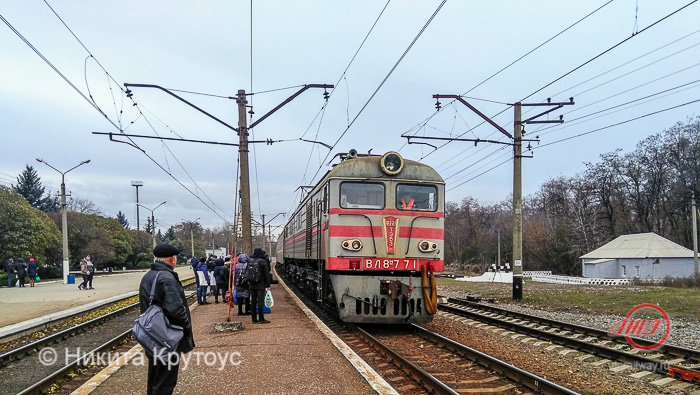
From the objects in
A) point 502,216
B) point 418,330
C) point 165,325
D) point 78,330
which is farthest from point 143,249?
point 165,325

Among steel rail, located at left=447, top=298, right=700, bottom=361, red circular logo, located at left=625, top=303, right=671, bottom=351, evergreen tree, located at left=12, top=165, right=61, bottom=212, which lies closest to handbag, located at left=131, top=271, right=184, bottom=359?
steel rail, located at left=447, top=298, right=700, bottom=361

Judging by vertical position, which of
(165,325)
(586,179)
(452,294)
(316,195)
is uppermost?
(586,179)

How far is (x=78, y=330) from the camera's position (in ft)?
41.5

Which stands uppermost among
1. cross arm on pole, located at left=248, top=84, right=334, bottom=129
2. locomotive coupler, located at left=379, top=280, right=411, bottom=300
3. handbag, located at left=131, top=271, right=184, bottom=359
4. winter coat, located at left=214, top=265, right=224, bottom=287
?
cross arm on pole, located at left=248, top=84, right=334, bottom=129

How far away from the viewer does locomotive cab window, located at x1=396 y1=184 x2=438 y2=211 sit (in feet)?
38.2

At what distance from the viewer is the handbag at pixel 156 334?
4.61 m

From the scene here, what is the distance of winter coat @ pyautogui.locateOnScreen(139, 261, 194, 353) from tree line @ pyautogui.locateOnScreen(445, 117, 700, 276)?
53244 mm

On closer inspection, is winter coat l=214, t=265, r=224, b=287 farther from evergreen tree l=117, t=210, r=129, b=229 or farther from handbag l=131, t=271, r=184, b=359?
evergreen tree l=117, t=210, r=129, b=229

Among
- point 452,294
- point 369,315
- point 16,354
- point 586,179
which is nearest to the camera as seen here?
point 16,354

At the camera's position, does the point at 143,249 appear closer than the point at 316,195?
No

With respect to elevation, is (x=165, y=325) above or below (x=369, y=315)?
above

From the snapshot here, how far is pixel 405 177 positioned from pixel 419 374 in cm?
545

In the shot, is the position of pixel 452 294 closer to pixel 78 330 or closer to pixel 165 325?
pixel 78 330

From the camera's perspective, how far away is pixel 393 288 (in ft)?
35.9
